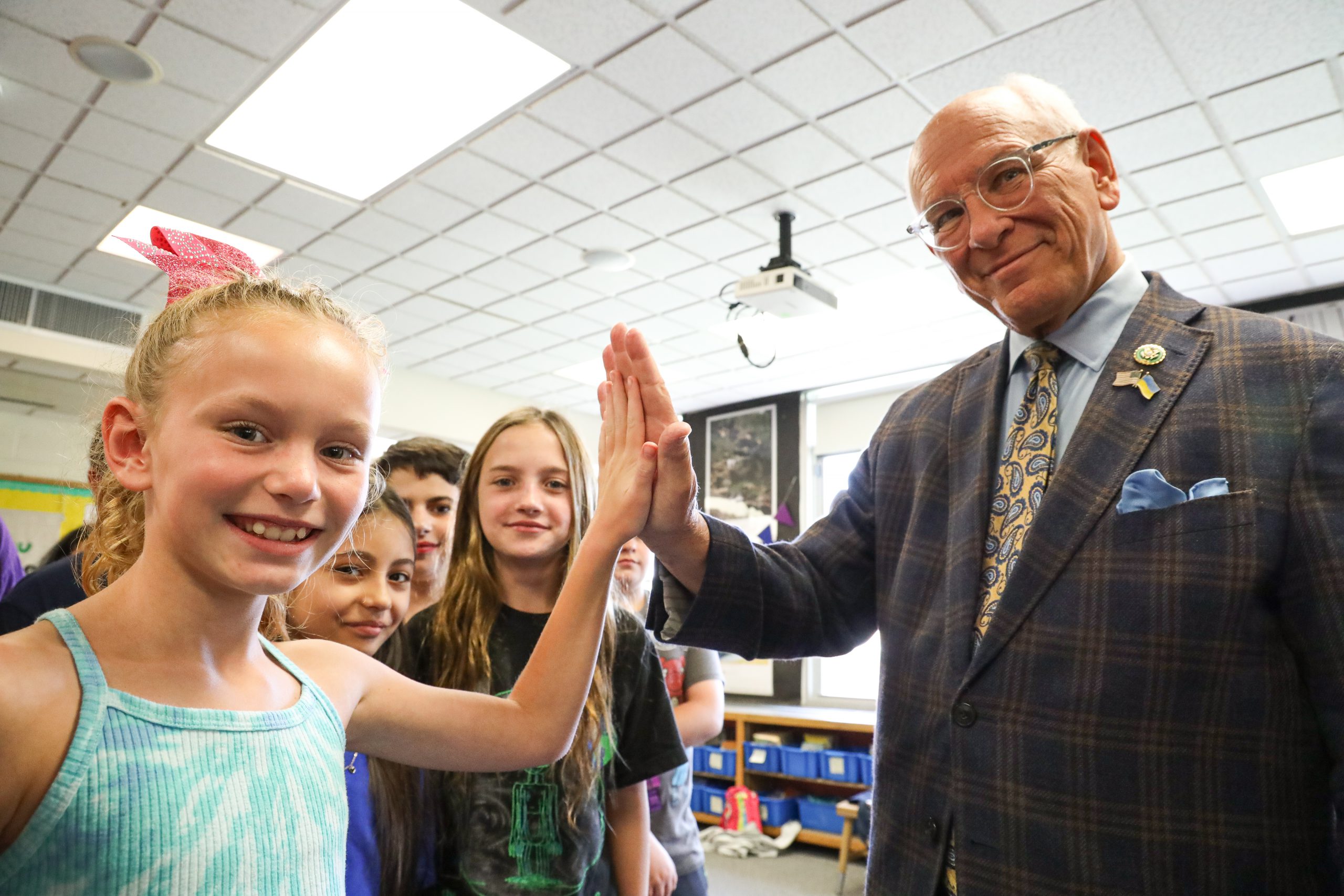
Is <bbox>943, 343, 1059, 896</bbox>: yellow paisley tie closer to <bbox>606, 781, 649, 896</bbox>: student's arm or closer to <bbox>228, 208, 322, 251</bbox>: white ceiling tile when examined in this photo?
<bbox>606, 781, 649, 896</bbox>: student's arm

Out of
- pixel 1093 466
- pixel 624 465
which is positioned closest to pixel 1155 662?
pixel 1093 466

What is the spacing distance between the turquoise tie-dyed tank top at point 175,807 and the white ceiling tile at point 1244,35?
327cm

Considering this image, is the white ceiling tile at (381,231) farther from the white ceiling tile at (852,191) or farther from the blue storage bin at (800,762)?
the blue storage bin at (800,762)

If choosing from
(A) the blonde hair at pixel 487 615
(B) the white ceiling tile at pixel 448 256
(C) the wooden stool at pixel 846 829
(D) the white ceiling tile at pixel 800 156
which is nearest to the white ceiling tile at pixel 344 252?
(B) the white ceiling tile at pixel 448 256

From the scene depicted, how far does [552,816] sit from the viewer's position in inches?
53.4

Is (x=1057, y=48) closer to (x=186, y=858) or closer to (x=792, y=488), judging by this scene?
(x=186, y=858)

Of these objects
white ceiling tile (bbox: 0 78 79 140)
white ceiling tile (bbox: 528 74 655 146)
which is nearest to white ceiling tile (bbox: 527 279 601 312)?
white ceiling tile (bbox: 528 74 655 146)

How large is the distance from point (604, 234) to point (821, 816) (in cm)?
400

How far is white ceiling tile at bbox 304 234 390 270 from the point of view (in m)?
4.70

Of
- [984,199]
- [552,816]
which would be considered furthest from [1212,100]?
[552,816]

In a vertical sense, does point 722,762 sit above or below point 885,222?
below

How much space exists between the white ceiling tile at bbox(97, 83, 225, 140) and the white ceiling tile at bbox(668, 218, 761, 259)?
2.21m

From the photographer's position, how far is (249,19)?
293 centimetres

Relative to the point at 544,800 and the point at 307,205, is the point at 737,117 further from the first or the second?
the point at 544,800
